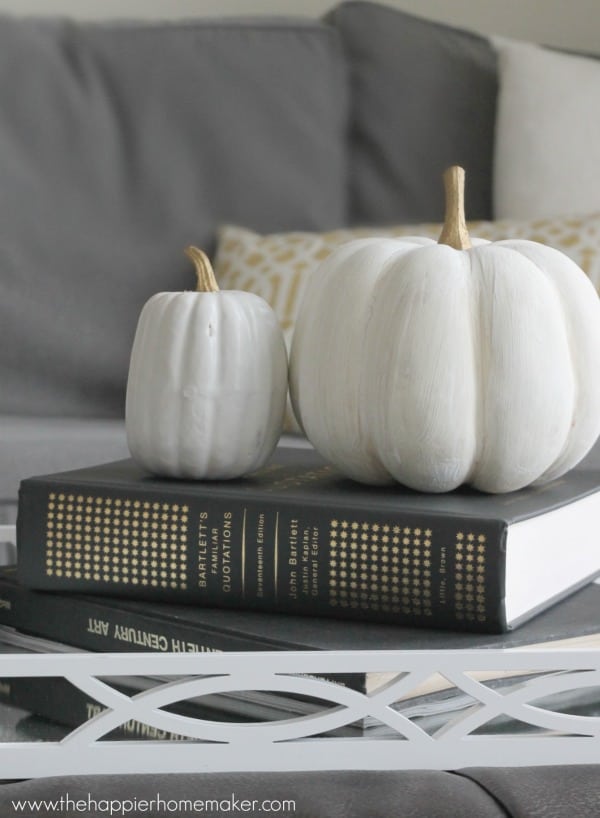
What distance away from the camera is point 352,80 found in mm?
1805

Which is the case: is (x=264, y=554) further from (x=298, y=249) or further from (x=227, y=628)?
(x=298, y=249)

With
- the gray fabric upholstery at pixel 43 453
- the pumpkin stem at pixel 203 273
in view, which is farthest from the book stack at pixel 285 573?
the gray fabric upholstery at pixel 43 453

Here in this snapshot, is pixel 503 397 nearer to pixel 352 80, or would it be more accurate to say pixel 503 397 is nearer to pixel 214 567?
pixel 214 567

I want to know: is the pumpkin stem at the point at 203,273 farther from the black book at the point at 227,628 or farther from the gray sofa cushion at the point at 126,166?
the gray sofa cushion at the point at 126,166

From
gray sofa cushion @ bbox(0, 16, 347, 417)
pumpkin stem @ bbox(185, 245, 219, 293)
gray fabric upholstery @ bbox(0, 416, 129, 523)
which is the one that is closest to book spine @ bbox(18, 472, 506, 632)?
pumpkin stem @ bbox(185, 245, 219, 293)

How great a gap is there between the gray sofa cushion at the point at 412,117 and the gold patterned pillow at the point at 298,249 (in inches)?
6.0

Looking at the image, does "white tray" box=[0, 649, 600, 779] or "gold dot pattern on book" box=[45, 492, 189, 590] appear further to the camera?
"gold dot pattern on book" box=[45, 492, 189, 590]

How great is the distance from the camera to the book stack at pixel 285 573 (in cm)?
53

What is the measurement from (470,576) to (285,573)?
0.10 m

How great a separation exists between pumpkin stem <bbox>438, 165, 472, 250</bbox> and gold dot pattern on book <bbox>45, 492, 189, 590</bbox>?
0.21m

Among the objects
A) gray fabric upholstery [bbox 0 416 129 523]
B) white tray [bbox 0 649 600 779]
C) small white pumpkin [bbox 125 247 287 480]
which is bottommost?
gray fabric upholstery [bbox 0 416 129 523]

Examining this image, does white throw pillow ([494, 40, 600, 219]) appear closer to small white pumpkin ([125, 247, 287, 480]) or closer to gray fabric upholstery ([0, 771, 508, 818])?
small white pumpkin ([125, 247, 287, 480])

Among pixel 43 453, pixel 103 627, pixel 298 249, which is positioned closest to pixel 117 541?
pixel 103 627

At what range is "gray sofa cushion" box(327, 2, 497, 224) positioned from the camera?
1.77m
